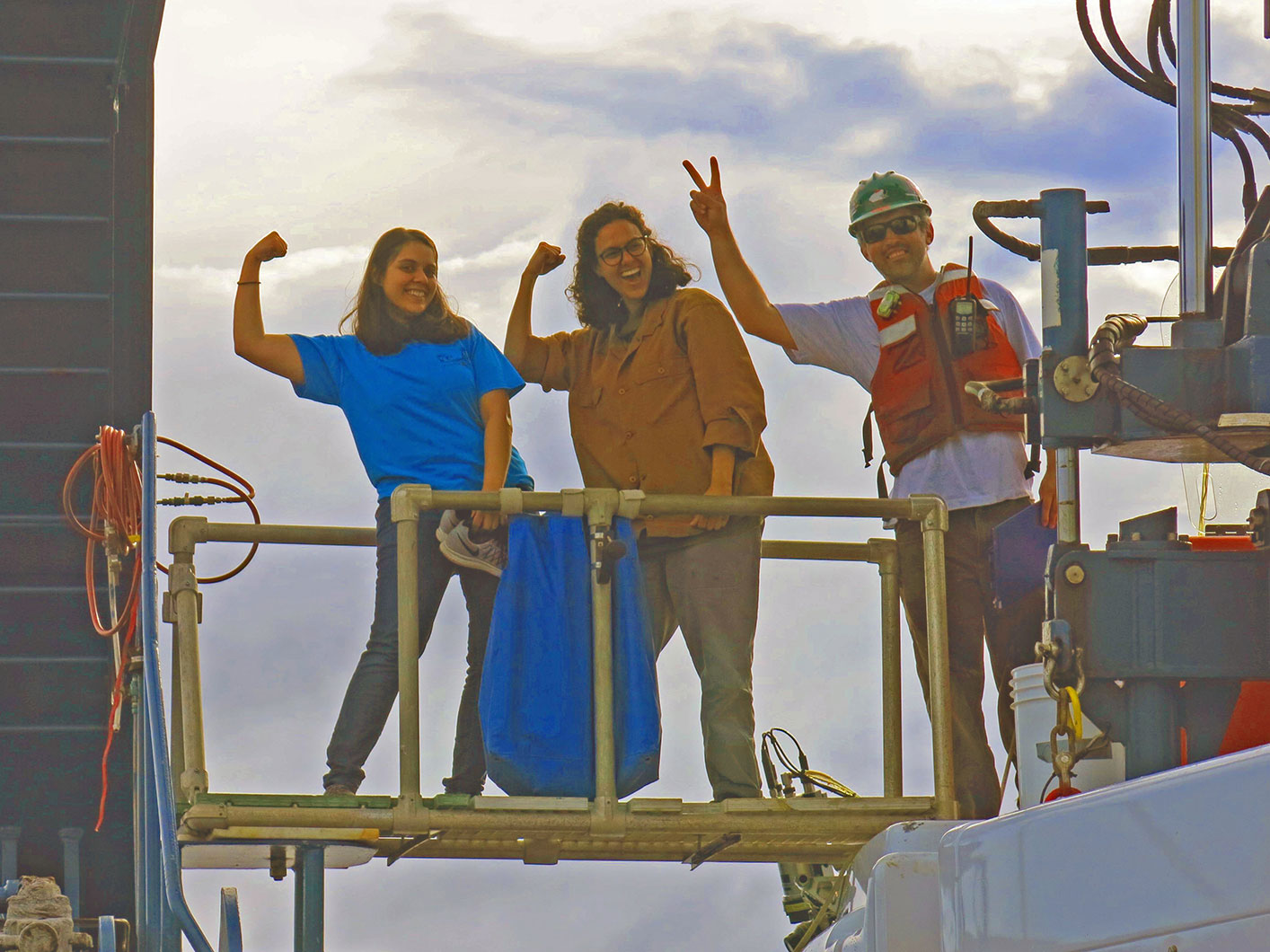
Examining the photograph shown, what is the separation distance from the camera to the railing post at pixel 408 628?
6.53 meters

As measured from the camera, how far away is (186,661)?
702 cm

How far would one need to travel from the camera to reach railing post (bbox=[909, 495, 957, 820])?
678 cm

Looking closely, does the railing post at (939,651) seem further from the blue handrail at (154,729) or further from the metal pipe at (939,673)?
the blue handrail at (154,729)

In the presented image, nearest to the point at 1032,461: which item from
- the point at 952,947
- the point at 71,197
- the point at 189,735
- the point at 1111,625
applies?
the point at 1111,625

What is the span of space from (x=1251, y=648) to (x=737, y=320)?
9.81 feet

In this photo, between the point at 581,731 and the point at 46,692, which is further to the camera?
the point at 46,692

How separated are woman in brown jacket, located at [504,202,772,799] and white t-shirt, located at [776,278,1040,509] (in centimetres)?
28

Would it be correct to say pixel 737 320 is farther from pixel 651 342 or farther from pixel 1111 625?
pixel 1111 625

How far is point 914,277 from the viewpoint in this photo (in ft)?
23.1

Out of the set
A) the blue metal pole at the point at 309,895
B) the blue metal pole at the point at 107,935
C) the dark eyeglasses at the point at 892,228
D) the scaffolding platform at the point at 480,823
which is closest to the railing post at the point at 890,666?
the scaffolding platform at the point at 480,823

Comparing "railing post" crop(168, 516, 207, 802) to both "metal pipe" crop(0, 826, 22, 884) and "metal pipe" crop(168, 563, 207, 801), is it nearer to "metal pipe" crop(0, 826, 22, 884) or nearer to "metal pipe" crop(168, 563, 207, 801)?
"metal pipe" crop(168, 563, 207, 801)

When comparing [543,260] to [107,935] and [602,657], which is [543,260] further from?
[107,935]

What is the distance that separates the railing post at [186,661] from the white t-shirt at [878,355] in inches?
87.3

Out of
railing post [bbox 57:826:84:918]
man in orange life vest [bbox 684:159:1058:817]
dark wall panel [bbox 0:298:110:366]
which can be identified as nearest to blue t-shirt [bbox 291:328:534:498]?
man in orange life vest [bbox 684:159:1058:817]
